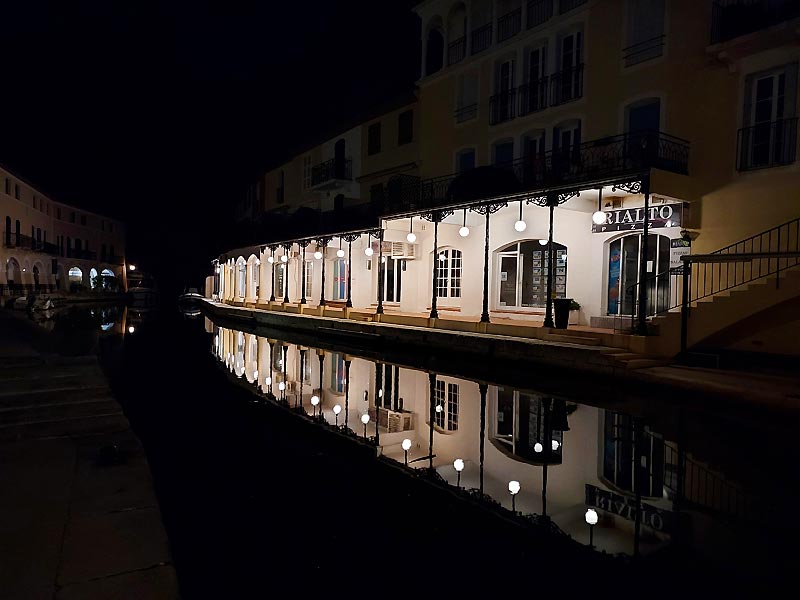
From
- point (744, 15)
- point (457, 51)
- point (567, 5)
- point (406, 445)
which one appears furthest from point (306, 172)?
point (406, 445)

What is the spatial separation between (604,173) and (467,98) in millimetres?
9401

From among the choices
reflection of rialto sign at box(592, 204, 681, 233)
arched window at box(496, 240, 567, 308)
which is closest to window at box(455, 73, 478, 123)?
arched window at box(496, 240, 567, 308)

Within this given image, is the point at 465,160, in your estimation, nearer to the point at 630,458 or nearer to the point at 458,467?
the point at 630,458

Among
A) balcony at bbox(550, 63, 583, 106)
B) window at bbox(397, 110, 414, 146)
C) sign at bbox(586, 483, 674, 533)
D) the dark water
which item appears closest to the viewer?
the dark water

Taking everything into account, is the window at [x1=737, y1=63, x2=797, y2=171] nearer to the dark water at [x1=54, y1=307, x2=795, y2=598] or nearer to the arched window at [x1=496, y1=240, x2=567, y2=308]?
the arched window at [x1=496, y1=240, x2=567, y2=308]

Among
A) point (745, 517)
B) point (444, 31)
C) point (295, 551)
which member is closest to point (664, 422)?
point (745, 517)

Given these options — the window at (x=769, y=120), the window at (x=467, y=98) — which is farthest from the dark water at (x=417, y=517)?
the window at (x=467, y=98)

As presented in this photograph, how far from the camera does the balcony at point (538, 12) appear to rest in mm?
17188

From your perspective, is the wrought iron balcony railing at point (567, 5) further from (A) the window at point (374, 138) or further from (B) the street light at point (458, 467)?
(B) the street light at point (458, 467)

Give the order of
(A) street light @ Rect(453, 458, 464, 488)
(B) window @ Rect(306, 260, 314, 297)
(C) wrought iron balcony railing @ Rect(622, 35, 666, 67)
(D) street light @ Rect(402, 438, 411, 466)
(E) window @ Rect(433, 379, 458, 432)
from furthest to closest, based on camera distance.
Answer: (B) window @ Rect(306, 260, 314, 297), (C) wrought iron balcony railing @ Rect(622, 35, 666, 67), (E) window @ Rect(433, 379, 458, 432), (D) street light @ Rect(402, 438, 411, 466), (A) street light @ Rect(453, 458, 464, 488)

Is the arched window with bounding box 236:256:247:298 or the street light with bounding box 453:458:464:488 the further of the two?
the arched window with bounding box 236:256:247:298

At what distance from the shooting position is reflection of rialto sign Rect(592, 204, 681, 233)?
13766mm

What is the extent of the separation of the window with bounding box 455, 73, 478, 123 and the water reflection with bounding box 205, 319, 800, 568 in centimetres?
1182

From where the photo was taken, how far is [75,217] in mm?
55750
